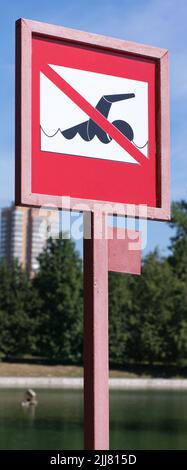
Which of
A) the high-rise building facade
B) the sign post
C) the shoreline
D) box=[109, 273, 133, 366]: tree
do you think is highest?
the high-rise building facade

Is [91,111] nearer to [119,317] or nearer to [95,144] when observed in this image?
[95,144]

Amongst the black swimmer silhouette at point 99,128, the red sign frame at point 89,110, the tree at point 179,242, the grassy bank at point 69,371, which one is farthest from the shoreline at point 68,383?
the black swimmer silhouette at point 99,128

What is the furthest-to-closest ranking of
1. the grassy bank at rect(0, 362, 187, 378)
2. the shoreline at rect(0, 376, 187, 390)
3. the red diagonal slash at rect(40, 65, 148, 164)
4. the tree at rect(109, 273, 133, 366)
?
the tree at rect(109, 273, 133, 366) < the grassy bank at rect(0, 362, 187, 378) < the shoreline at rect(0, 376, 187, 390) < the red diagonal slash at rect(40, 65, 148, 164)

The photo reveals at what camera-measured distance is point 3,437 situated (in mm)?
18766

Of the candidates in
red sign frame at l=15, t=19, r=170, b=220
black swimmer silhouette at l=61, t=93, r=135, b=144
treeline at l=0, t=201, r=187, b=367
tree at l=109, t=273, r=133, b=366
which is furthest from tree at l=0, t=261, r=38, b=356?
black swimmer silhouette at l=61, t=93, r=135, b=144

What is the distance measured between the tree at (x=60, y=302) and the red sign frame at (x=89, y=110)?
125ft

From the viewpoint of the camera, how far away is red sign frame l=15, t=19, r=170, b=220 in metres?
3.65

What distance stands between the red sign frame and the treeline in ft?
123

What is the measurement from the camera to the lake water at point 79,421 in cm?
1825

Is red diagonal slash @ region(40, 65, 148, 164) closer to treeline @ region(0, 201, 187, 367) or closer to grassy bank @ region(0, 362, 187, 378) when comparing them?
grassy bank @ region(0, 362, 187, 378)

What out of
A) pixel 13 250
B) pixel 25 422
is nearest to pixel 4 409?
pixel 25 422

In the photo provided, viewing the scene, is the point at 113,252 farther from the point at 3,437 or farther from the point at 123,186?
the point at 3,437
